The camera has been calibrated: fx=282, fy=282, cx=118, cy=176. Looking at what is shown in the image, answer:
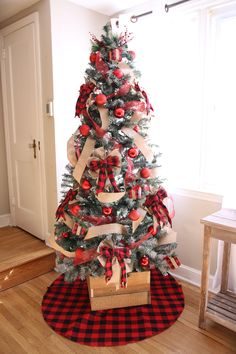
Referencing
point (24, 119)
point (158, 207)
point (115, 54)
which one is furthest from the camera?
point (24, 119)

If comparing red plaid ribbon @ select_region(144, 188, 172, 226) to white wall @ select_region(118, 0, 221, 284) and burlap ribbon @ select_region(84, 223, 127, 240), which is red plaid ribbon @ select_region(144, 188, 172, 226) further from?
white wall @ select_region(118, 0, 221, 284)

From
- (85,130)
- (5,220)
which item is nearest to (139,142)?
(85,130)

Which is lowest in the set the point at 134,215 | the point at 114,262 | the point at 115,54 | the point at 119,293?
the point at 119,293

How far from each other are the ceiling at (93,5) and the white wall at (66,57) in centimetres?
7

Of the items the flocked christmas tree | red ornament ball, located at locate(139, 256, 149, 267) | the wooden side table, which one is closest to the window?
the wooden side table

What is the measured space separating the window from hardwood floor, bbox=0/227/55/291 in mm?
1308

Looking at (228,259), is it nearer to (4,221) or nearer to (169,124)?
(169,124)

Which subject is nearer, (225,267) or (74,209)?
(74,209)

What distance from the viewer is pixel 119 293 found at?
6.42 feet

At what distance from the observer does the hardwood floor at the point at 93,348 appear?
5.38 feet

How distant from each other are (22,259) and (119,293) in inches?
37.6

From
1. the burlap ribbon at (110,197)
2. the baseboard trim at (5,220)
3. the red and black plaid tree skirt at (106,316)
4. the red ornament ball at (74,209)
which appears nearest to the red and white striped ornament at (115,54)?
the burlap ribbon at (110,197)

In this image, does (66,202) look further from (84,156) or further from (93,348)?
(93,348)

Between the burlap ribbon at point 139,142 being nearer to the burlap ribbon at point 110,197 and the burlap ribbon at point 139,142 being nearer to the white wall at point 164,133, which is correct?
the burlap ribbon at point 110,197
